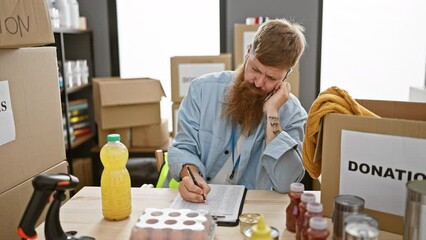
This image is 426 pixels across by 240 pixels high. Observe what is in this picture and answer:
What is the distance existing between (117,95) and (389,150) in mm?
2253

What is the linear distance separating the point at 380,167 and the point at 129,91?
2.21 meters

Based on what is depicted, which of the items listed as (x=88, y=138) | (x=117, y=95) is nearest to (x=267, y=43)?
(x=117, y=95)

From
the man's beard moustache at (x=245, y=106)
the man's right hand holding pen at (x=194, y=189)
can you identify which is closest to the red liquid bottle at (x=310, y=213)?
the man's right hand holding pen at (x=194, y=189)

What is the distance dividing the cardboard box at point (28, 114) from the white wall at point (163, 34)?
2.05 m

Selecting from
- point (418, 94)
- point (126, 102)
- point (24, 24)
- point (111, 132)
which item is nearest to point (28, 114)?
point (24, 24)

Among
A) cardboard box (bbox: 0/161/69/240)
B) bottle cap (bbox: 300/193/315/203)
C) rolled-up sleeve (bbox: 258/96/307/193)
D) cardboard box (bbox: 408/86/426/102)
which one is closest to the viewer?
bottle cap (bbox: 300/193/315/203)

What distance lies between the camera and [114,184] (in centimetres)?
112

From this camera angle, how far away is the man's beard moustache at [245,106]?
1.64 m

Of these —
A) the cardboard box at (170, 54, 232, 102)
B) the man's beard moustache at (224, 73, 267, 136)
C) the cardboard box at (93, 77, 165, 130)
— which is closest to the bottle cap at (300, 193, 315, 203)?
the man's beard moustache at (224, 73, 267, 136)

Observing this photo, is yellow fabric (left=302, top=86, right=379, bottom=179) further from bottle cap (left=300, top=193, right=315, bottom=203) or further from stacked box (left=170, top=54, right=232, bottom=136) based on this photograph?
stacked box (left=170, top=54, right=232, bottom=136)

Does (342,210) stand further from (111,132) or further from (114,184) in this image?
(111,132)

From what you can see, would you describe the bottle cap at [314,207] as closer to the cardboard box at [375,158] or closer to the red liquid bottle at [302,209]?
the red liquid bottle at [302,209]

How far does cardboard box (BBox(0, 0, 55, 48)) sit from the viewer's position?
1.11 m

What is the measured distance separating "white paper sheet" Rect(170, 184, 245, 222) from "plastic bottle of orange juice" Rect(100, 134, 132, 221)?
16cm
